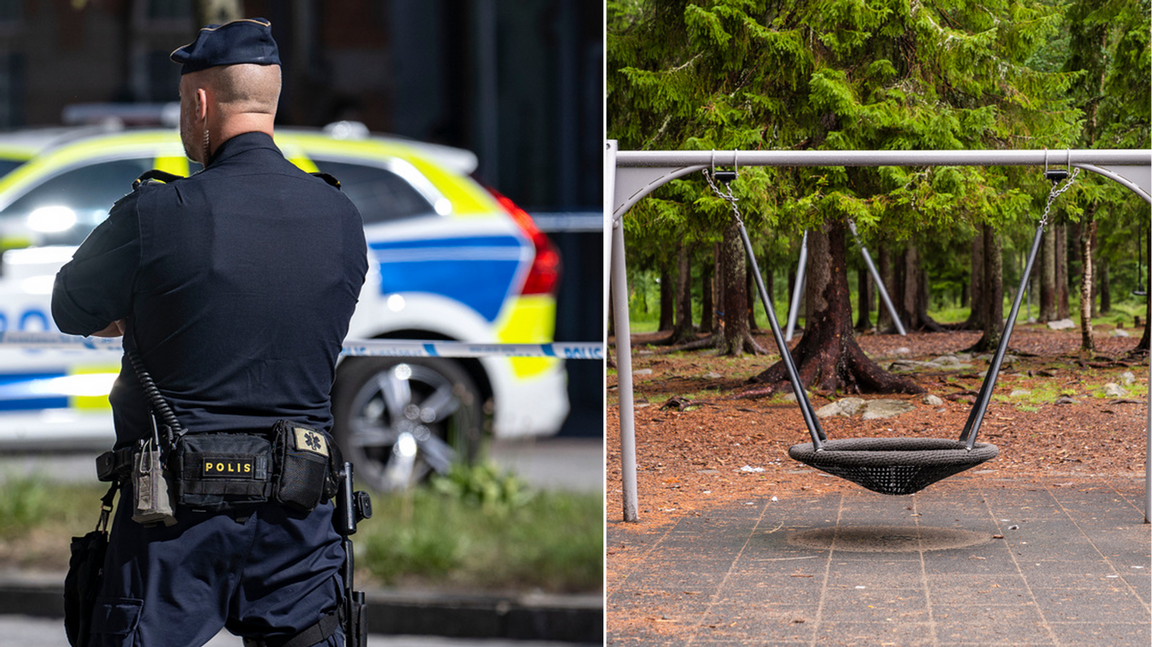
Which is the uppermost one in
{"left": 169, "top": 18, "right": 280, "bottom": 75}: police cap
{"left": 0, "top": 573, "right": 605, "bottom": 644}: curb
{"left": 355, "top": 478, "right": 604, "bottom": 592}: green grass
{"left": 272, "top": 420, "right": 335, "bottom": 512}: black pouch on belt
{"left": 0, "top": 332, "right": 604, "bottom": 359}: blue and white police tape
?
{"left": 169, "top": 18, "right": 280, "bottom": 75}: police cap

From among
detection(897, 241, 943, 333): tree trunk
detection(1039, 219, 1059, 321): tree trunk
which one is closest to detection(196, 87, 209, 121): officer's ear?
detection(897, 241, 943, 333): tree trunk

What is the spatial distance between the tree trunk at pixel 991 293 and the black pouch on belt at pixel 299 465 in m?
18.1

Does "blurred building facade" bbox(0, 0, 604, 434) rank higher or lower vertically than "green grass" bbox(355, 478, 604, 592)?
higher

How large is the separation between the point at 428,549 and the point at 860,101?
11.1 m

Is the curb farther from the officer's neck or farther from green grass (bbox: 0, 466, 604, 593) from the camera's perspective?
the officer's neck

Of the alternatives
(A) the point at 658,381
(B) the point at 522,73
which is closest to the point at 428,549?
(B) the point at 522,73

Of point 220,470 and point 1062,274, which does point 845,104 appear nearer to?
point 1062,274

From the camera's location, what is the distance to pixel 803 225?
14.6 m

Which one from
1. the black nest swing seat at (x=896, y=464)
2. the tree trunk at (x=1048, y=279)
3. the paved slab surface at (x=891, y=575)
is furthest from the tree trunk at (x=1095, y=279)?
the black nest swing seat at (x=896, y=464)

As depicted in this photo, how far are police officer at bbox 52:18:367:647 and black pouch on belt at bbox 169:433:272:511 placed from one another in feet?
0.13

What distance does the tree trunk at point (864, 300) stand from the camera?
21612 millimetres

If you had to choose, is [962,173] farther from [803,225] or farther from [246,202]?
[246,202]

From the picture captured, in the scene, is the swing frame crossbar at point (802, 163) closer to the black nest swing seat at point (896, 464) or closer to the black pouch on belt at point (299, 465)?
the black nest swing seat at point (896, 464)

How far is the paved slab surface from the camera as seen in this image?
5.30m
